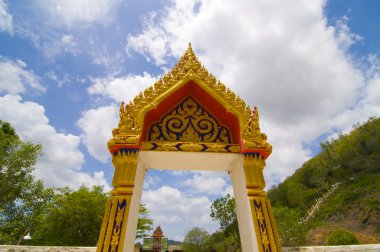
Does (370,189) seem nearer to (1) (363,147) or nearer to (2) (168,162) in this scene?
(1) (363,147)

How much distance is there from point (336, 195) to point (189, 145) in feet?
203

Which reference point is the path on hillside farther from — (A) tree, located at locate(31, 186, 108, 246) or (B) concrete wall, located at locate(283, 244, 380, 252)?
(B) concrete wall, located at locate(283, 244, 380, 252)

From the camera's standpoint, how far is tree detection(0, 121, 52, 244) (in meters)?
15.6

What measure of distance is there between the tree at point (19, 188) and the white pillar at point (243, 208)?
627 inches

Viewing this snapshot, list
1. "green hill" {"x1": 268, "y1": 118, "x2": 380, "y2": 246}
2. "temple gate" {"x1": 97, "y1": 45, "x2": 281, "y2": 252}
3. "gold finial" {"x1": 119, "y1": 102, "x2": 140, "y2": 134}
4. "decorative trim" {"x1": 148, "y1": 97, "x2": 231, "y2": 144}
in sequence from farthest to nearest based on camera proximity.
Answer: "green hill" {"x1": 268, "y1": 118, "x2": 380, "y2": 246}
"decorative trim" {"x1": 148, "y1": 97, "x2": 231, "y2": 144}
"gold finial" {"x1": 119, "y1": 102, "x2": 140, "y2": 134}
"temple gate" {"x1": 97, "y1": 45, "x2": 281, "y2": 252}

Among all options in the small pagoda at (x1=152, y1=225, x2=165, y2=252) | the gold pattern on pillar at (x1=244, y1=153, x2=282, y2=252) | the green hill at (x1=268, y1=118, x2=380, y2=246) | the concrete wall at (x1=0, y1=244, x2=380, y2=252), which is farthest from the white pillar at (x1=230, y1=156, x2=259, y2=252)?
the green hill at (x1=268, y1=118, x2=380, y2=246)

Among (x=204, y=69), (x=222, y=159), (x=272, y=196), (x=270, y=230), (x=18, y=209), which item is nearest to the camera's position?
(x=270, y=230)

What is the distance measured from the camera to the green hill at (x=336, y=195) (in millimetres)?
32250

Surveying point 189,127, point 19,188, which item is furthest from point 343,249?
point 19,188

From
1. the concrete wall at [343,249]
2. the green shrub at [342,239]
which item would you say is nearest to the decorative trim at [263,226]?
the concrete wall at [343,249]

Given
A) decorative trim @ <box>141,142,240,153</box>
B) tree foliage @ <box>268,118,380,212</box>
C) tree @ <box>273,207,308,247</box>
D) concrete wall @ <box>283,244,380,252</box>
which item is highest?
tree foliage @ <box>268,118,380,212</box>

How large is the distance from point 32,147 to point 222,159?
55.1 feet

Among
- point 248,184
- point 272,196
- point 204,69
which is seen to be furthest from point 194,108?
point 272,196

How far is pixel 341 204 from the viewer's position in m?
47.9
